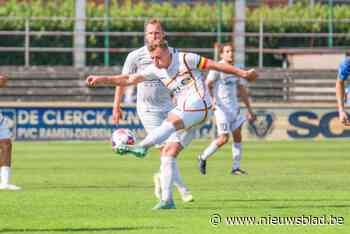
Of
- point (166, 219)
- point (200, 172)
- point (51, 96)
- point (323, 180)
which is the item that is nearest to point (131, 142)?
point (166, 219)

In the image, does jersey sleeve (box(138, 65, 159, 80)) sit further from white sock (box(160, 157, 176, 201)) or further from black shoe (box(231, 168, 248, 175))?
black shoe (box(231, 168, 248, 175))

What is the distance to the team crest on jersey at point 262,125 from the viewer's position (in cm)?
3581

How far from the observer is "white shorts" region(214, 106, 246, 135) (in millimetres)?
23734

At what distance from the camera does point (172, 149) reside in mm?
15562

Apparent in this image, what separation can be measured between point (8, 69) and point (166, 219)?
25.7 meters

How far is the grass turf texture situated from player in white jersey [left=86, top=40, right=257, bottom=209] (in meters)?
0.56

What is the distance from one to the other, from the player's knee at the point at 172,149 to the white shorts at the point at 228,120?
317 inches

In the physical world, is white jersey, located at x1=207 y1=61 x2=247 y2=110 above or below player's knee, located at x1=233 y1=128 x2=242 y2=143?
above

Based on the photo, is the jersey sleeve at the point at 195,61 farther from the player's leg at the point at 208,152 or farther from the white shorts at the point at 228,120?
the white shorts at the point at 228,120

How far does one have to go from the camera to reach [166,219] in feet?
46.3

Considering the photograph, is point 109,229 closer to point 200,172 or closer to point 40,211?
point 40,211

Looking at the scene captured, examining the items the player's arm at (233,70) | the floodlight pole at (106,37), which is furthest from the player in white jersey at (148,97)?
the floodlight pole at (106,37)

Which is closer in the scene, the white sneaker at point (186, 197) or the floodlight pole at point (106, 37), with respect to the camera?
the white sneaker at point (186, 197)

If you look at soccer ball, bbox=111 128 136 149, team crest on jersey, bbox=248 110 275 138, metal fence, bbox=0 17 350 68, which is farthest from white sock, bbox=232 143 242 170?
metal fence, bbox=0 17 350 68
